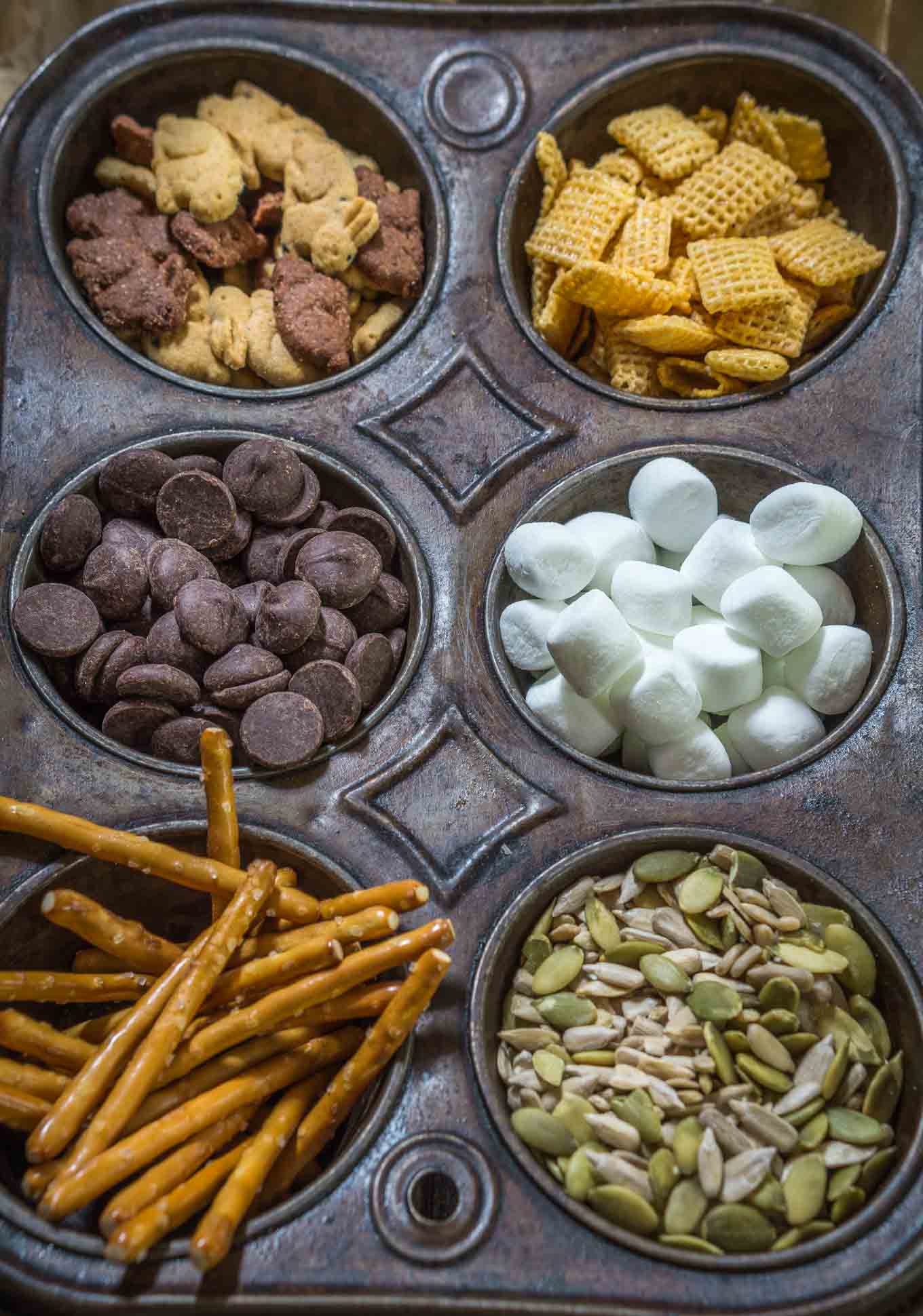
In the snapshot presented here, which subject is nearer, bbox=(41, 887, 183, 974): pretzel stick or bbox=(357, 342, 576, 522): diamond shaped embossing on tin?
bbox=(41, 887, 183, 974): pretzel stick

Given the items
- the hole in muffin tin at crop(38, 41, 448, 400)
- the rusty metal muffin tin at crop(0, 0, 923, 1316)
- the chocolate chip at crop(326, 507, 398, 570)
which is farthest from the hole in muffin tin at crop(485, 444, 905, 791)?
the hole in muffin tin at crop(38, 41, 448, 400)

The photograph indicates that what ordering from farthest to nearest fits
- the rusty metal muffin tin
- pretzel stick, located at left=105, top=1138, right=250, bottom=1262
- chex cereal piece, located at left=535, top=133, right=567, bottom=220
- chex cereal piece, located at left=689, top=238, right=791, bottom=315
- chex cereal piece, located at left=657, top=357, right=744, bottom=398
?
chex cereal piece, located at left=535, top=133, right=567, bottom=220, chex cereal piece, located at left=657, top=357, right=744, bottom=398, chex cereal piece, located at left=689, top=238, right=791, bottom=315, the rusty metal muffin tin, pretzel stick, located at left=105, top=1138, right=250, bottom=1262

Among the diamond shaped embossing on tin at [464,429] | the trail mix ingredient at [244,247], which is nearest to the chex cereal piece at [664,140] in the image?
the trail mix ingredient at [244,247]

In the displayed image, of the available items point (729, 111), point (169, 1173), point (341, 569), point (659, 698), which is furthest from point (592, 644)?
point (729, 111)

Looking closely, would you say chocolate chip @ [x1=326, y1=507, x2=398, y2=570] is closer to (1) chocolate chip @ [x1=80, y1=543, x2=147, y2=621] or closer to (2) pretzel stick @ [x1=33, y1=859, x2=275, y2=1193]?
(1) chocolate chip @ [x1=80, y1=543, x2=147, y2=621]

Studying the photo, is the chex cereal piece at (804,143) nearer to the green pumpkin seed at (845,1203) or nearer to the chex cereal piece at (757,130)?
the chex cereal piece at (757,130)

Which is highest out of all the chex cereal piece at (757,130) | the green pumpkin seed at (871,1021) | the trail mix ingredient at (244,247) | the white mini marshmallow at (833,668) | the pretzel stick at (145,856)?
the chex cereal piece at (757,130)

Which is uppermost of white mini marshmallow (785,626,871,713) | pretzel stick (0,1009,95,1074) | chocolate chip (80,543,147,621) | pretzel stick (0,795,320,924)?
white mini marshmallow (785,626,871,713)

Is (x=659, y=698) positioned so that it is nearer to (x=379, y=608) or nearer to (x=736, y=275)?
(x=379, y=608)
